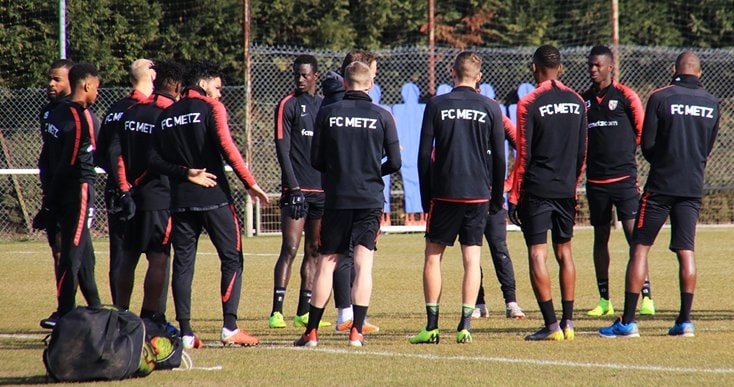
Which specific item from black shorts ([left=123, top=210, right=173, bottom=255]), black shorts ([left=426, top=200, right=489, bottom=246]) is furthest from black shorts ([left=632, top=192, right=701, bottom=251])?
black shorts ([left=123, top=210, right=173, bottom=255])

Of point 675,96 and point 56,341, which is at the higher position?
point 675,96

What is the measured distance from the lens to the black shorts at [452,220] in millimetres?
9977

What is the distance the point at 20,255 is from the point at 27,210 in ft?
10.7

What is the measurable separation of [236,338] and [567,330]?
254 centimetres

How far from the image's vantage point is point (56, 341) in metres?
7.95

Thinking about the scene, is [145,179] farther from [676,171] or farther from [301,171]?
[676,171]

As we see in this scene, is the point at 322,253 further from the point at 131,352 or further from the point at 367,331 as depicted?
the point at 131,352

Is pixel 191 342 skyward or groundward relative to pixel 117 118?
groundward

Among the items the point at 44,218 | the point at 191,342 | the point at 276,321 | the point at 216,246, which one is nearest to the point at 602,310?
the point at 276,321

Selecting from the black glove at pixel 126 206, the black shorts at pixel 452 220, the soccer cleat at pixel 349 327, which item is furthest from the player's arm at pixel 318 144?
the soccer cleat at pixel 349 327

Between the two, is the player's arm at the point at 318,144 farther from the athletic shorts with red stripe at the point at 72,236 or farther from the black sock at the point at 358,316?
the athletic shorts with red stripe at the point at 72,236

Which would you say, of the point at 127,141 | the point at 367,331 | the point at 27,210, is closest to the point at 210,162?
the point at 127,141

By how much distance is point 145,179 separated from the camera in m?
10.3

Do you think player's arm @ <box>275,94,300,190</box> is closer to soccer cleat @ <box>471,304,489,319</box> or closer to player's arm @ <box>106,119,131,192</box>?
player's arm @ <box>106,119,131,192</box>
